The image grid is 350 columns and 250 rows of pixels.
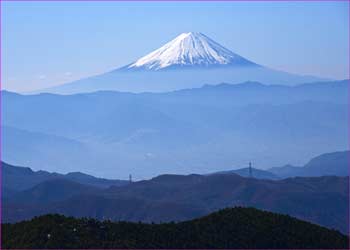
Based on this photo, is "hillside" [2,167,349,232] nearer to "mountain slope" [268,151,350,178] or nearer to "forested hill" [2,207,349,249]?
"forested hill" [2,207,349,249]

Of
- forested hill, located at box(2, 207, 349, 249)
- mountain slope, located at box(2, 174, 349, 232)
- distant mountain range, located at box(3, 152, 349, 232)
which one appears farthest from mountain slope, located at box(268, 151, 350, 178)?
forested hill, located at box(2, 207, 349, 249)

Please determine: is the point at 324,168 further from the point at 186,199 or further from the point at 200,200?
the point at 200,200

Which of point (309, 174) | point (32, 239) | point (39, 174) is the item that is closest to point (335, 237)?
point (32, 239)

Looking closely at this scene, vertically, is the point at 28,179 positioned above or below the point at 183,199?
above

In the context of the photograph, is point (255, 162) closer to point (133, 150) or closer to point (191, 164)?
point (191, 164)

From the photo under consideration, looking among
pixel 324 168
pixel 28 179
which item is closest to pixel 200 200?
pixel 28 179

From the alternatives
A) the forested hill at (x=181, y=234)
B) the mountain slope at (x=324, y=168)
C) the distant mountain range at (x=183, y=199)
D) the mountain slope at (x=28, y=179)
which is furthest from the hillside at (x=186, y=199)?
the mountain slope at (x=324, y=168)
